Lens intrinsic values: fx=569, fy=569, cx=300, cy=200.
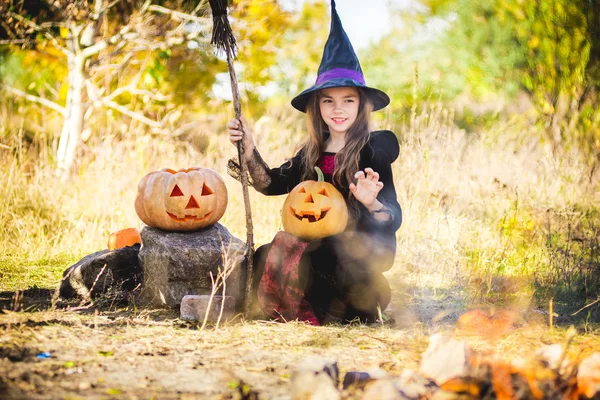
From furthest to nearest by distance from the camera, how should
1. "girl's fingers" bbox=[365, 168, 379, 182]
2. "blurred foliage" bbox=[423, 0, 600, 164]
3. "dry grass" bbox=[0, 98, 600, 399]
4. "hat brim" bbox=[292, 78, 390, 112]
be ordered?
"blurred foliage" bbox=[423, 0, 600, 164] < "hat brim" bbox=[292, 78, 390, 112] < "girl's fingers" bbox=[365, 168, 379, 182] < "dry grass" bbox=[0, 98, 600, 399]

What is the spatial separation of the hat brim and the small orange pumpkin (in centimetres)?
156

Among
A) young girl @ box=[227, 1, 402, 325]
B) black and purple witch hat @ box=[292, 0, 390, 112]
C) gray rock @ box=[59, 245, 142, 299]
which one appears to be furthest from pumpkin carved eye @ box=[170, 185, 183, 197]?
black and purple witch hat @ box=[292, 0, 390, 112]

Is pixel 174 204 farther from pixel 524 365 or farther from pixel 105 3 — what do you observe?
pixel 105 3

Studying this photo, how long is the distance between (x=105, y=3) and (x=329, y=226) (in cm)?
568

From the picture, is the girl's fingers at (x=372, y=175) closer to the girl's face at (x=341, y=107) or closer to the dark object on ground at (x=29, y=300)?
the girl's face at (x=341, y=107)

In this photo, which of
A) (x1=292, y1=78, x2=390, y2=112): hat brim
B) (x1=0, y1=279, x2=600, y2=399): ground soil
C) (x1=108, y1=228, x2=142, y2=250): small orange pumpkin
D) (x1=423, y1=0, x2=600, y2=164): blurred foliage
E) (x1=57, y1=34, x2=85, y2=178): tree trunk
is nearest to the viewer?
(x1=0, y1=279, x2=600, y2=399): ground soil

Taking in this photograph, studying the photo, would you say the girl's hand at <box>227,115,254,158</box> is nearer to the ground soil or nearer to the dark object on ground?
the ground soil

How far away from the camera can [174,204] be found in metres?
3.49

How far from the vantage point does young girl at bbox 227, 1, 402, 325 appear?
3.33 m

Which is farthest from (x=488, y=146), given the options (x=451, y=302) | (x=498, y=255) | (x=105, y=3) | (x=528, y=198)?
(x=105, y=3)

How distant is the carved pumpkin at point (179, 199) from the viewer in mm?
3508

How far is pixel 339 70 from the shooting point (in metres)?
3.55

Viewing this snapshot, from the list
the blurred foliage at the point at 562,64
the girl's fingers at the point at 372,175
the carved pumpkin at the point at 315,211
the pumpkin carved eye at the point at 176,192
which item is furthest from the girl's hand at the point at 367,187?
the blurred foliage at the point at 562,64

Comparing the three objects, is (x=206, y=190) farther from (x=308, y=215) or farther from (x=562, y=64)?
(x=562, y=64)
